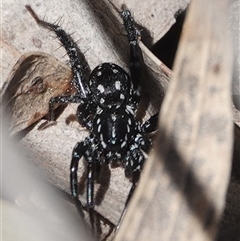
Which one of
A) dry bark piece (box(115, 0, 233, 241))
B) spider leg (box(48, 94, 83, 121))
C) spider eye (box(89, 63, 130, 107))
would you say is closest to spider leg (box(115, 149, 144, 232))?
spider eye (box(89, 63, 130, 107))

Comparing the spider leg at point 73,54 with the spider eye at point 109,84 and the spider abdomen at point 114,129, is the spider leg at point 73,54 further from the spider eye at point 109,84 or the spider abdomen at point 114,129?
the spider abdomen at point 114,129

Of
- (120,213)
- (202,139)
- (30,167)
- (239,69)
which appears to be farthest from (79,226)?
(202,139)

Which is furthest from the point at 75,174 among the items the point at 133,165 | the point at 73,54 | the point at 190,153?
the point at 190,153

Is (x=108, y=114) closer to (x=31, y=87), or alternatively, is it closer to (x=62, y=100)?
(x=62, y=100)

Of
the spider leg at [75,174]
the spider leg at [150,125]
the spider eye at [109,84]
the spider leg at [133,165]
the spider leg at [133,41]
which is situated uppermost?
the spider leg at [133,41]

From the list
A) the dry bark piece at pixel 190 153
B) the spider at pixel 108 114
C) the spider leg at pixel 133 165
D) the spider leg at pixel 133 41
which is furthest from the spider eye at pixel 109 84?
the dry bark piece at pixel 190 153

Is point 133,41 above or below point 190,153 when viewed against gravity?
below

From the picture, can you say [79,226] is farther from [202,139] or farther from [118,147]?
[202,139]
